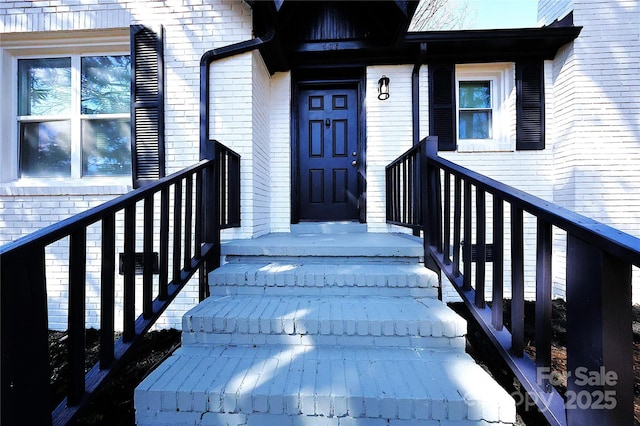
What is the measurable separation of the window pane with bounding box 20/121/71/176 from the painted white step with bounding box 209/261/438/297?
2603 mm

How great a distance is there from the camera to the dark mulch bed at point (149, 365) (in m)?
1.56

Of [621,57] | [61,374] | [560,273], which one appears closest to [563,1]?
[621,57]

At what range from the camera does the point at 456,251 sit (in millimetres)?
1734

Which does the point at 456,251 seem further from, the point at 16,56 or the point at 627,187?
the point at 16,56

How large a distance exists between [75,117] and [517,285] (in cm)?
425

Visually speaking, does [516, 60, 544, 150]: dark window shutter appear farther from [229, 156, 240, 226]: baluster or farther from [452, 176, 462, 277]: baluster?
[229, 156, 240, 226]: baluster

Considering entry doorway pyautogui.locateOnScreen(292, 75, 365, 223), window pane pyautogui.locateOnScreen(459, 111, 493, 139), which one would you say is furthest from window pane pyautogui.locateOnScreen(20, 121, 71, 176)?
window pane pyautogui.locateOnScreen(459, 111, 493, 139)

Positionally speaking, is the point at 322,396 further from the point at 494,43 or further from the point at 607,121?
the point at 607,121

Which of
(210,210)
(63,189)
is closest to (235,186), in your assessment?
(210,210)

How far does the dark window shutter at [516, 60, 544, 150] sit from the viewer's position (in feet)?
11.1

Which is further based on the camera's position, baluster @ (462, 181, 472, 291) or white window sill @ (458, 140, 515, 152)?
white window sill @ (458, 140, 515, 152)

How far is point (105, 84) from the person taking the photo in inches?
123

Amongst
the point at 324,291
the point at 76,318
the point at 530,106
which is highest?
the point at 530,106

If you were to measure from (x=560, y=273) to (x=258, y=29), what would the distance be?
170 inches
